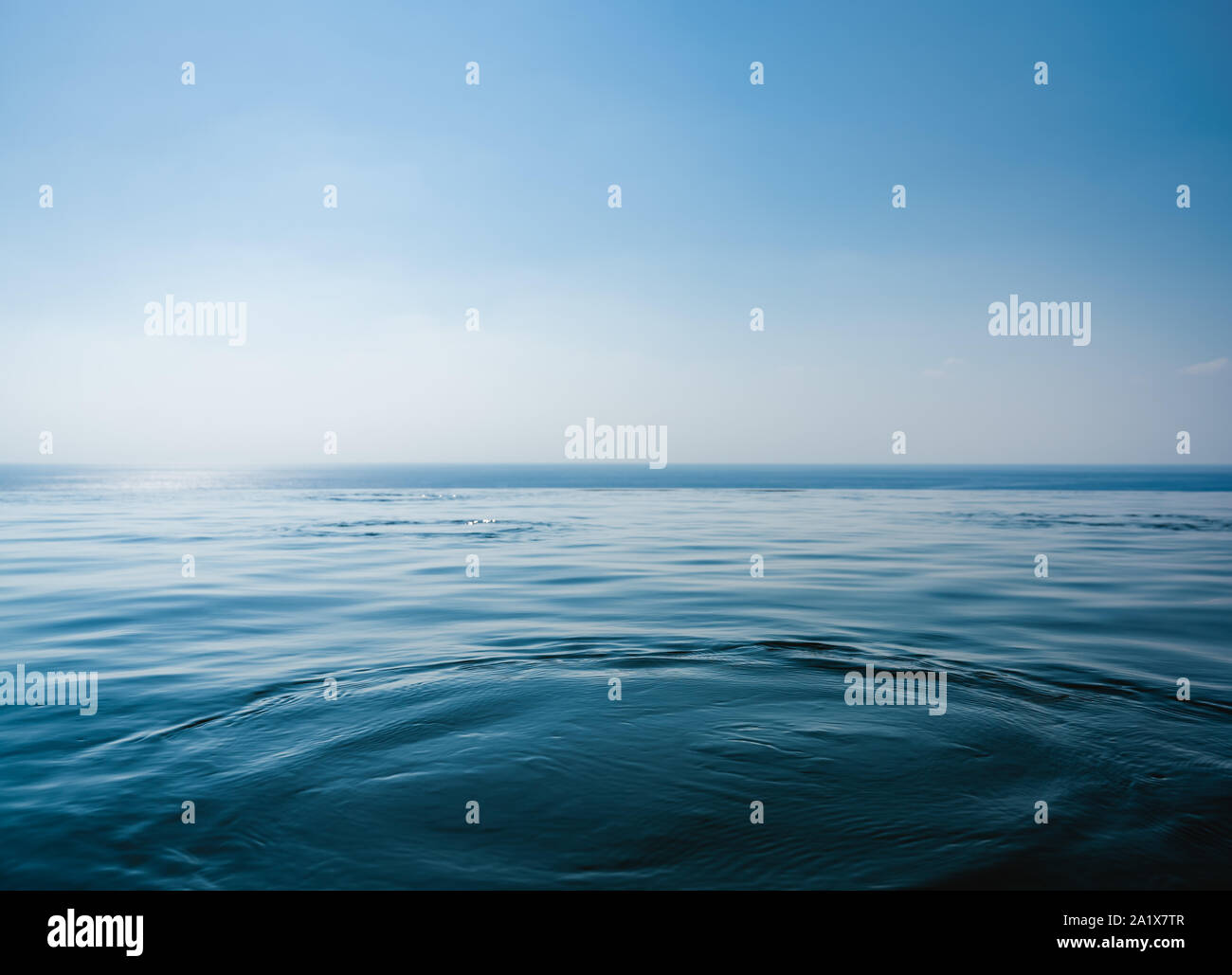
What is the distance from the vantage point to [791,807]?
585 centimetres

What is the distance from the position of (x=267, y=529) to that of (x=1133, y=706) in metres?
30.0

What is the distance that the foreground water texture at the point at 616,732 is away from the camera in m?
5.13

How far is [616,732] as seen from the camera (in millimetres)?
7477

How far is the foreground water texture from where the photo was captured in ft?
16.8

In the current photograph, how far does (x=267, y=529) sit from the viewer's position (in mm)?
30656

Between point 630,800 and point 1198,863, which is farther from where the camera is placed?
point 630,800

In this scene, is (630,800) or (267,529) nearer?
(630,800)
